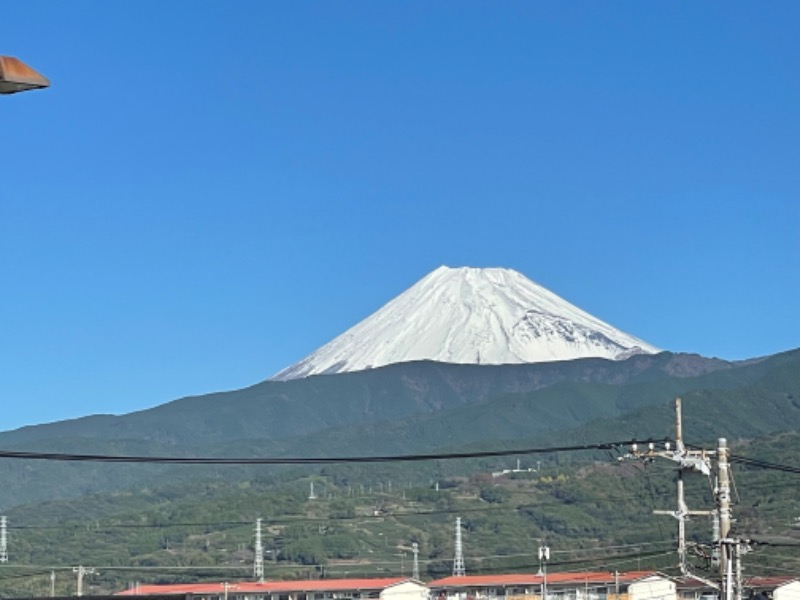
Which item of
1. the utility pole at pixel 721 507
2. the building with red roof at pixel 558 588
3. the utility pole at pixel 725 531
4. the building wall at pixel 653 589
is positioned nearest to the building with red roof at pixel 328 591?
the building with red roof at pixel 558 588

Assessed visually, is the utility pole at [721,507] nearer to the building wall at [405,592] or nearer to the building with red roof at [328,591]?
the building wall at [405,592]

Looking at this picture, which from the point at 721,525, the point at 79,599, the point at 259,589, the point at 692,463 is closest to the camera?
the point at 79,599

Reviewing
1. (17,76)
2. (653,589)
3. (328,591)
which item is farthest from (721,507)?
(328,591)

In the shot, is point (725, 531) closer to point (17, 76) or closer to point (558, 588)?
point (17, 76)

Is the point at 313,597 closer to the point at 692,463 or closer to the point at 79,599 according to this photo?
the point at 692,463

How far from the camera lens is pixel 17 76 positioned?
1242 cm

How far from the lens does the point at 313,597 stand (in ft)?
486

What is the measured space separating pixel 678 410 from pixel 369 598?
326 feet

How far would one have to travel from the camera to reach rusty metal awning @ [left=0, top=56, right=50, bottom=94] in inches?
487

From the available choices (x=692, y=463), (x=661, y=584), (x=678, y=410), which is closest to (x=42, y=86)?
(x=692, y=463)

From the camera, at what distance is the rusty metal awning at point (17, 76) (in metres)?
12.4

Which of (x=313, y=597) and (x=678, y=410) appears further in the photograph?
(x=313, y=597)

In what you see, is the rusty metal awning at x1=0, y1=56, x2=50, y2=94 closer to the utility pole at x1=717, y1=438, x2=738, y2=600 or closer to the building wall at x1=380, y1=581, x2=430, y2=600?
the utility pole at x1=717, y1=438, x2=738, y2=600

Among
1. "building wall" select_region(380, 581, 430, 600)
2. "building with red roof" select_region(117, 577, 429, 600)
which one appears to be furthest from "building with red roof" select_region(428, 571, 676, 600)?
"building wall" select_region(380, 581, 430, 600)
